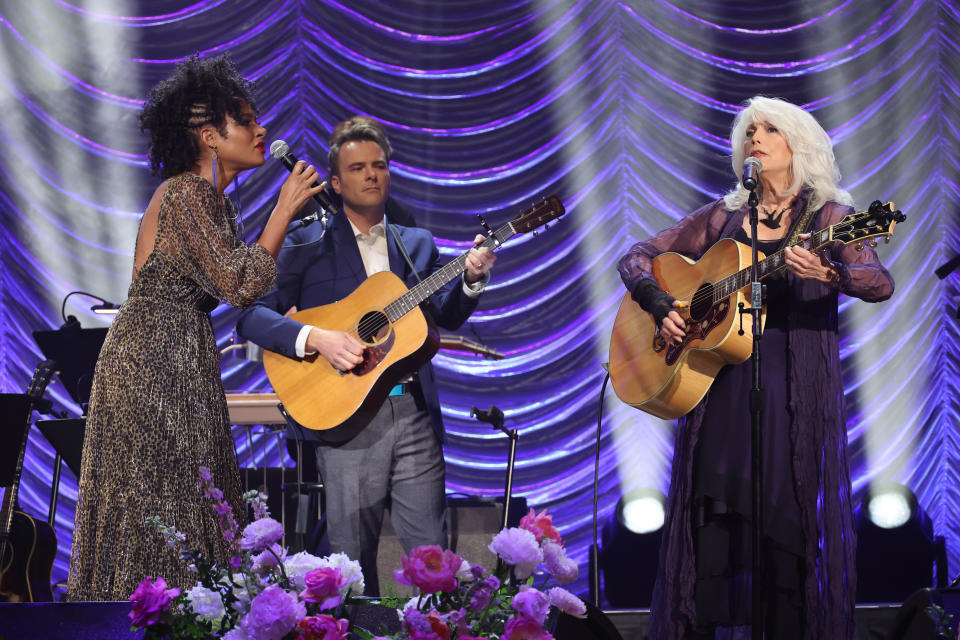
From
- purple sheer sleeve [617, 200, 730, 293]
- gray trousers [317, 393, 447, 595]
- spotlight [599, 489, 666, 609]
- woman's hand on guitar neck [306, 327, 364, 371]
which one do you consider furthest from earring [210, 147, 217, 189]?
spotlight [599, 489, 666, 609]

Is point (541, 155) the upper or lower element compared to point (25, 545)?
upper

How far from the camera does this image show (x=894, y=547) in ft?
18.4

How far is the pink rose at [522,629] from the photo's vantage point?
4.11 feet

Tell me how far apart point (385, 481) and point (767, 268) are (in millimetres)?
1577

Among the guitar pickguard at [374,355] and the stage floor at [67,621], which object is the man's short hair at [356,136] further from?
the stage floor at [67,621]

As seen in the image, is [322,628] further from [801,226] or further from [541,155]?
[541,155]

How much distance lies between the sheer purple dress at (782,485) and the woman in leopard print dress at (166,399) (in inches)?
59.7

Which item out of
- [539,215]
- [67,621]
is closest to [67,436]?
[539,215]

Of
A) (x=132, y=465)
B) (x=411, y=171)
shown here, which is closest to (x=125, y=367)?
(x=132, y=465)

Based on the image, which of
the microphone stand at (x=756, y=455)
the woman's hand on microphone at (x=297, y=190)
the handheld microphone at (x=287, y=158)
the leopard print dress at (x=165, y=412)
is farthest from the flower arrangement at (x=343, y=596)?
the handheld microphone at (x=287, y=158)

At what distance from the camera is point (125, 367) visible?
9.41 feet

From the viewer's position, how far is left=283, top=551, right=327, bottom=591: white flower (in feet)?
4.44

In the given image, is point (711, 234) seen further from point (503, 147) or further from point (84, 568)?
point (503, 147)

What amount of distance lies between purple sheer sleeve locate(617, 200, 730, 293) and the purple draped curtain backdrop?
8.50 ft
